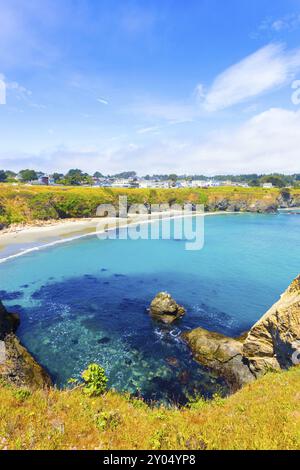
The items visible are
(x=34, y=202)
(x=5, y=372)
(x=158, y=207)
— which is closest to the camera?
(x=5, y=372)

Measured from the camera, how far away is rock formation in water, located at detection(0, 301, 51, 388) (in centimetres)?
1413

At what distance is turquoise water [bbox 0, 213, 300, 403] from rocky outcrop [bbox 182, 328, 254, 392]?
93 cm

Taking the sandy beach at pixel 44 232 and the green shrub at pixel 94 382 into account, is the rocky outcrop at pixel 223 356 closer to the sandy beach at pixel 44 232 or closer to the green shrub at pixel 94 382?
the green shrub at pixel 94 382

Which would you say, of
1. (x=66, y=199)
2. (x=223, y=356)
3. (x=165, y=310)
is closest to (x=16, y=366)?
(x=223, y=356)

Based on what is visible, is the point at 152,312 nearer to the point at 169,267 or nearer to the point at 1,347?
the point at 1,347

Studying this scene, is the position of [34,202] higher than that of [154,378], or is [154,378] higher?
[34,202]

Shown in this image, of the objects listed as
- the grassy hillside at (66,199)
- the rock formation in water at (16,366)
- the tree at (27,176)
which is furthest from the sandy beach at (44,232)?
the tree at (27,176)

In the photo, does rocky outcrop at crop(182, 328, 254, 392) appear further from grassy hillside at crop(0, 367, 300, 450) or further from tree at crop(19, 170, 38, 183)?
tree at crop(19, 170, 38, 183)

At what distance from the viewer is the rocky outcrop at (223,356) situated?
1819 centimetres

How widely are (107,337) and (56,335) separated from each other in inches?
187

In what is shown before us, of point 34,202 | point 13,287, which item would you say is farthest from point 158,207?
point 13,287

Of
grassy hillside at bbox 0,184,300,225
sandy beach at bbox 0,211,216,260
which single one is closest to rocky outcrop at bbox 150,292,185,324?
sandy beach at bbox 0,211,216,260

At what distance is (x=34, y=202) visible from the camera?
89938mm

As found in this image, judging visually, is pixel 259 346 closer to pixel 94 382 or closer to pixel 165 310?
pixel 165 310
